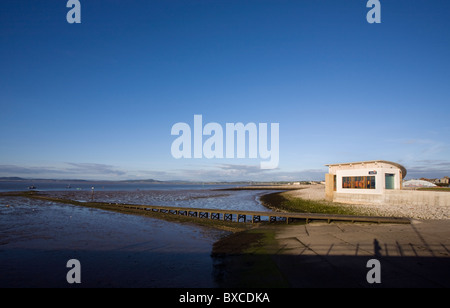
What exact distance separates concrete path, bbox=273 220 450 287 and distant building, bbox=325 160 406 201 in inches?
512

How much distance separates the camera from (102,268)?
11109mm

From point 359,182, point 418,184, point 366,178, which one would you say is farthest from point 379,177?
point 418,184

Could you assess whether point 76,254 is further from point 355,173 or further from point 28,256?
point 355,173

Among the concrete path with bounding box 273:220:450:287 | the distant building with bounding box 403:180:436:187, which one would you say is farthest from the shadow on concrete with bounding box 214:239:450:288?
the distant building with bounding box 403:180:436:187

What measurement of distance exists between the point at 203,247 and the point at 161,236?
4.62m

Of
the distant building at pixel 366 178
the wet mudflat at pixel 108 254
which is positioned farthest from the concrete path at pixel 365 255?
the distant building at pixel 366 178

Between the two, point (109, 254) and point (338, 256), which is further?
point (109, 254)

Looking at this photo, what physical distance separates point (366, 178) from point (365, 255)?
2237 centimetres

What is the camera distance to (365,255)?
1075 centimetres

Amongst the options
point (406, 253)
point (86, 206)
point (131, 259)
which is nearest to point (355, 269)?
point (406, 253)

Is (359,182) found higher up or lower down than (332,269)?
higher up

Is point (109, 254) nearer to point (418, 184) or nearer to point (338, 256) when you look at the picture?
point (338, 256)

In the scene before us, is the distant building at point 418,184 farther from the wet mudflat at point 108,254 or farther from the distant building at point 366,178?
the wet mudflat at point 108,254
